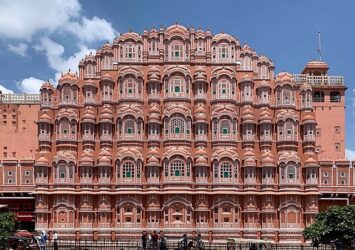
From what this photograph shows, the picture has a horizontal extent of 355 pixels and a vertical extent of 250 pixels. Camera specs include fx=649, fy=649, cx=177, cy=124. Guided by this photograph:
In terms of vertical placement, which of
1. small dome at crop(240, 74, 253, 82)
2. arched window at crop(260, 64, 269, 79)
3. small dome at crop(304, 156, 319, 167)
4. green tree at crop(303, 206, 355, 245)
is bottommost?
green tree at crop(303, 206, 355, 245)

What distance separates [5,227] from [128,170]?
2193cm

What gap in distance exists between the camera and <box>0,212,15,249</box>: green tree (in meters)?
45.2

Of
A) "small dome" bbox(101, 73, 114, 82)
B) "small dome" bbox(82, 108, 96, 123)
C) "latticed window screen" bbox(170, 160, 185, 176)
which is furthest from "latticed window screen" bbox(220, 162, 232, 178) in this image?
"small dome" bbox(101, 73, 114, 82)

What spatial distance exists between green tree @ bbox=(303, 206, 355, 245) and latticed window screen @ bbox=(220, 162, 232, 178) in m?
15.5

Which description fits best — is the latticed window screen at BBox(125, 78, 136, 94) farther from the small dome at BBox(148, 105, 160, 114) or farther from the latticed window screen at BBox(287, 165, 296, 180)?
the latticed window screen at BBox(287, 165, 296, 180)

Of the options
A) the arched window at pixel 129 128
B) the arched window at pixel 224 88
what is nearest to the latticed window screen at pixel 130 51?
the arched window at pixel 129 128

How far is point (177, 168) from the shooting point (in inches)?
2633

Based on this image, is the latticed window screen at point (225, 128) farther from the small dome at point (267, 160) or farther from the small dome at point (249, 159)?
the small dome at point (267, 160)

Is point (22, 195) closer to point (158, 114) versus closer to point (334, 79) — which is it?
point (158, 114)

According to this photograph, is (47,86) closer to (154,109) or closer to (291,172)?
(154,109)

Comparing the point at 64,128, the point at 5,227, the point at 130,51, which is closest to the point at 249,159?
the point at 130,51

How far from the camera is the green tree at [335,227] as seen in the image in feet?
166

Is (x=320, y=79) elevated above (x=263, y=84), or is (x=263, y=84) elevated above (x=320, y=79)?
(x=320, y=79)

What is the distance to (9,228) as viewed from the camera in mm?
47031
